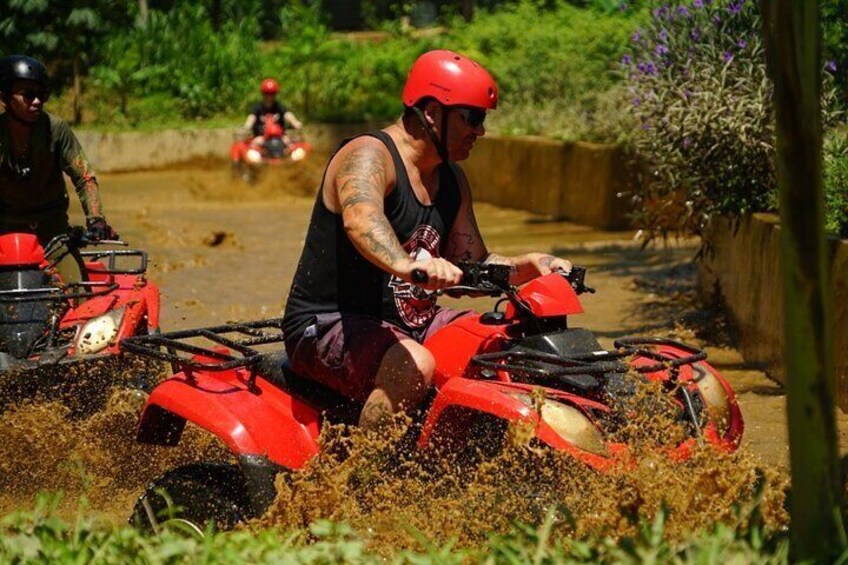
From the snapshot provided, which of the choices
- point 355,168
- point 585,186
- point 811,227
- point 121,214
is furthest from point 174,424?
point 121,214

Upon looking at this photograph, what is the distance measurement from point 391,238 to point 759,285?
4655mm

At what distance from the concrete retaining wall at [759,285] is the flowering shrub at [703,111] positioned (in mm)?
219

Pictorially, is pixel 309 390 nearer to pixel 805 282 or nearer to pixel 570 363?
pixel 570 363

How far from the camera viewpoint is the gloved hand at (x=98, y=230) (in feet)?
25.7

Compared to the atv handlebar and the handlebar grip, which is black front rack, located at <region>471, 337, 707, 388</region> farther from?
the handlebar grip

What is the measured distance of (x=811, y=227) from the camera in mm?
3650

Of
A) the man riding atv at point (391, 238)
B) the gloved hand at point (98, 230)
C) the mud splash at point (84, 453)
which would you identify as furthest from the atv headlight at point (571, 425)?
the gloved hand at point (98, 230)

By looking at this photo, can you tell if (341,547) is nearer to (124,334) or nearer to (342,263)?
(342,263)

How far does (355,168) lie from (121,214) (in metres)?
13.6

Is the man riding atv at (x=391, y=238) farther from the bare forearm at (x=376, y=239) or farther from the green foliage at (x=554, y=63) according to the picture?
the green foliage at (x=554, y=63)

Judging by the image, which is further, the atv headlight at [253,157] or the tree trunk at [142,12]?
the tree trunk at [142,12]

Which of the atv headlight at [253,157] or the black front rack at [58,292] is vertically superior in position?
the black front rack at [58,292]

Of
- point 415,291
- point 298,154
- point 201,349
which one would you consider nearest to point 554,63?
point 298,154

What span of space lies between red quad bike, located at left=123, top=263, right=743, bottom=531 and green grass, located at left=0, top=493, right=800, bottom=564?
0.55 metres
